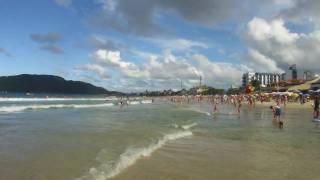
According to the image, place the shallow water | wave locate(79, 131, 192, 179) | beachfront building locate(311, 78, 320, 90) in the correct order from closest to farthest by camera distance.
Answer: wave locate(79, 131, 192, 179), the shallow water, beachfront building locate(311, 78, 320, 90)

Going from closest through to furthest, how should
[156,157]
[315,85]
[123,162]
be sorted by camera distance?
[123,162] < [156,157] < [315,85]

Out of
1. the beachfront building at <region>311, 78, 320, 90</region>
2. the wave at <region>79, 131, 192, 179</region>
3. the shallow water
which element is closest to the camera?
the wave at <region>79, 131, 192, 179</region>

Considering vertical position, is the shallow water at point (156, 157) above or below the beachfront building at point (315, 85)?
below

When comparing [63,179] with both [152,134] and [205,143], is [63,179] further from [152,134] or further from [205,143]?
[152,134]

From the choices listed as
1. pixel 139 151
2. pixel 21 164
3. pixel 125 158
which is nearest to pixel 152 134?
pixel 139 151

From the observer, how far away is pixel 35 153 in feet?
43.0

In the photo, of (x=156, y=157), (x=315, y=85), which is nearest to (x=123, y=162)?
(x=156, y=157)

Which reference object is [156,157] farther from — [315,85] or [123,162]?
[315,85]

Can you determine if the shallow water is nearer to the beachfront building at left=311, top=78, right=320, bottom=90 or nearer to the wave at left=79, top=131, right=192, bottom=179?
the wave at left=79, top=131, right=192, bottom=179

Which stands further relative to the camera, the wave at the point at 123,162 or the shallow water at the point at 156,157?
the shallow water at the point at 156,157

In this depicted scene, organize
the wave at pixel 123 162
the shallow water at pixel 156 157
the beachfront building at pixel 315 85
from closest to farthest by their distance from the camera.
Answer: the wave at pixel 123 162 < the shallow water at pixel 156 157 < the beachfront building at pixel 315 85

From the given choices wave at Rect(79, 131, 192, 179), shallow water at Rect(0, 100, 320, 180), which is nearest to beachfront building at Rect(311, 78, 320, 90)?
shallow water at Rect(0, 100, 320, 180)

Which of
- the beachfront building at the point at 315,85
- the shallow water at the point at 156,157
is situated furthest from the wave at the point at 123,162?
the beachfront building at the point at 315,85

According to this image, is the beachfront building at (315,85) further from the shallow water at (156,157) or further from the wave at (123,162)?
the wave at (123,162)
